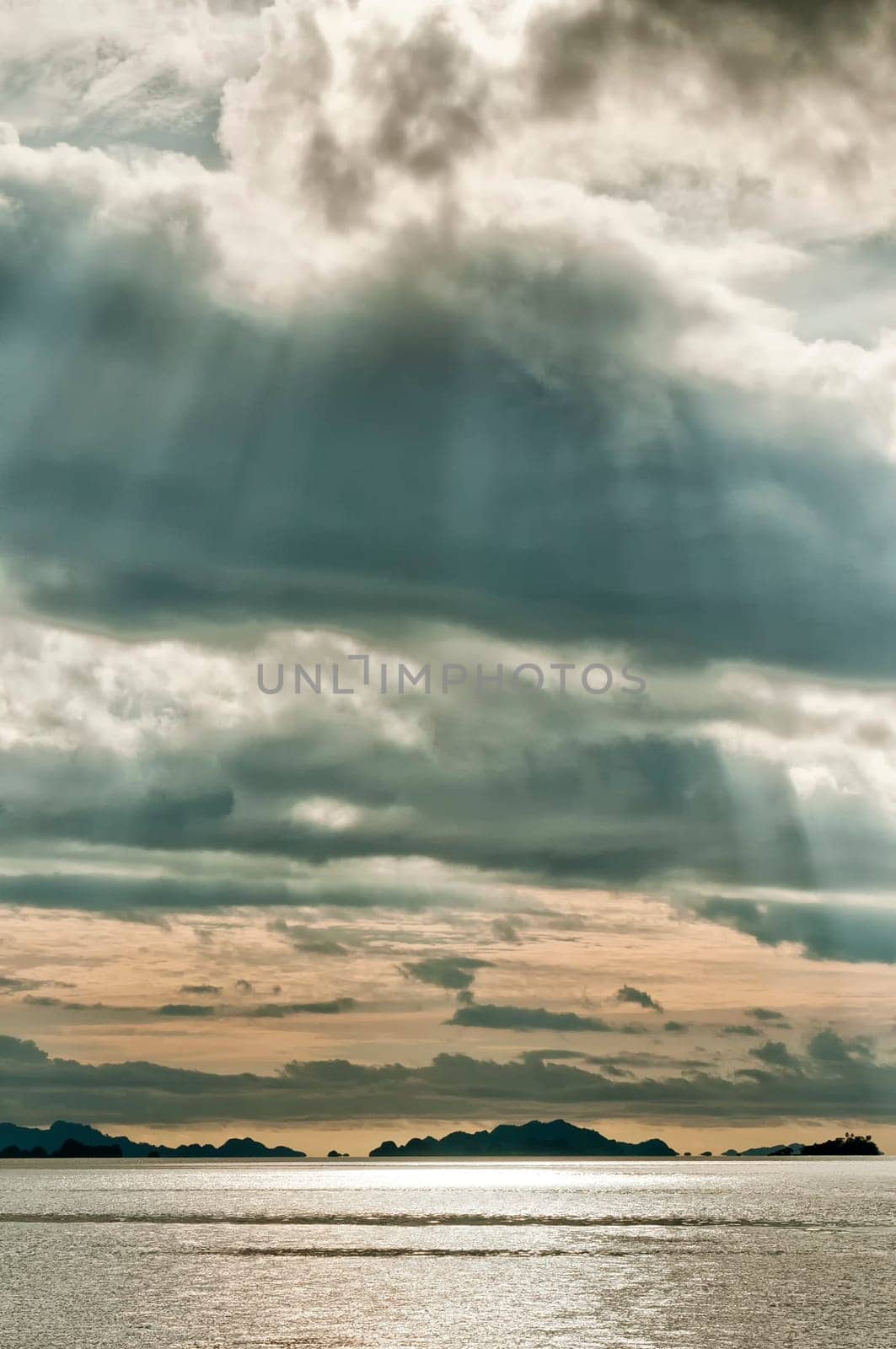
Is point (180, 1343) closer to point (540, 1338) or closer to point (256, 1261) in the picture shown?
point (540, 1338)

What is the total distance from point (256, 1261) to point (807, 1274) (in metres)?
69.2

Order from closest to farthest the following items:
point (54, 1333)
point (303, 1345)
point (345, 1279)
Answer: point (303, 1345), point (54, 1333), point (345, 1279)

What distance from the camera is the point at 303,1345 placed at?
120m

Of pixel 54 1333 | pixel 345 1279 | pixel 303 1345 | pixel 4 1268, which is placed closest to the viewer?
pixel 303 1345

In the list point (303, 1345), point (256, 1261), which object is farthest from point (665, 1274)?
point (303, 1345)

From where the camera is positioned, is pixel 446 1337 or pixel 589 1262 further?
pixel 589 1262

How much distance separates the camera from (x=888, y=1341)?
124125mm

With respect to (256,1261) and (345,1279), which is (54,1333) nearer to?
(345,1279)

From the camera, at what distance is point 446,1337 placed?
416ft

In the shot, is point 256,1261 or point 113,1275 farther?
point 256,1261

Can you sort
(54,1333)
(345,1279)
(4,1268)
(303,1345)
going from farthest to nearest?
(4,1268)
(345,1279)
(54,1333)
(303,1345)

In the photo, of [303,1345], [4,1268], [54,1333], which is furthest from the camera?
→ [4,1268]

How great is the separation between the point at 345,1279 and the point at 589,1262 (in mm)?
39447

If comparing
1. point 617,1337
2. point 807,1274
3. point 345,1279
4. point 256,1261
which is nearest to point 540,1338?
point 617,1337
